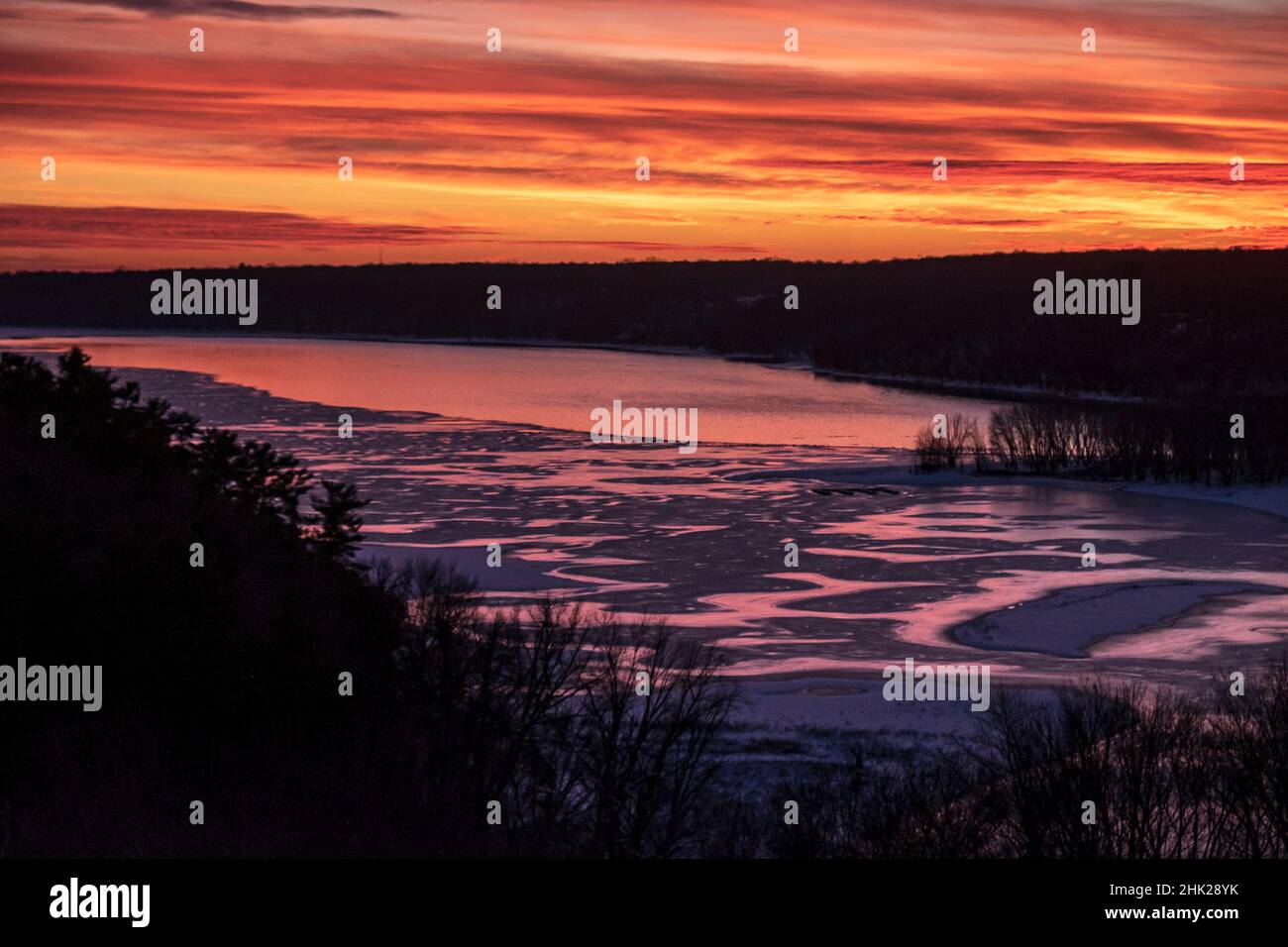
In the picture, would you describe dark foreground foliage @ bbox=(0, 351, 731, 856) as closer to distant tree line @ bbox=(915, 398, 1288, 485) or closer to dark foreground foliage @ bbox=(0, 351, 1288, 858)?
dark foreground foliage @ bbox=(0, 351, 1288, 858)

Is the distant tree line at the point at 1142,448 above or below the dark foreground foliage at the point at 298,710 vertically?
above

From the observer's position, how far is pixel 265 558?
1056 inches

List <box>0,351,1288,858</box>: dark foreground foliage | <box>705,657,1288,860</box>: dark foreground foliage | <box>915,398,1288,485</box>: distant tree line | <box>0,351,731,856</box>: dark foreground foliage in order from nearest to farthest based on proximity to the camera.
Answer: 1. <box>0,351,731,856</box>: dark foreground foliage
2. <box>0,351,1288,858</box>: dark foreground foliage
3. <box>705,657,1288,860</box>: dark foreground foliage
4. <box>915,398,1288,485</box>: distant tree line

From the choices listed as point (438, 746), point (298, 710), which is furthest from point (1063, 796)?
point (298, 710)

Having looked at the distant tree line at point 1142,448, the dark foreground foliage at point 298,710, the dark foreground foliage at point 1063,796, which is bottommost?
the dark foreground foliage at point 1063,796

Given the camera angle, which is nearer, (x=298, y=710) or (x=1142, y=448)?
(x=298, y=710)

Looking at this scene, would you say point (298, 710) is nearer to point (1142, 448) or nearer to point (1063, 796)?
point (1063, 796)

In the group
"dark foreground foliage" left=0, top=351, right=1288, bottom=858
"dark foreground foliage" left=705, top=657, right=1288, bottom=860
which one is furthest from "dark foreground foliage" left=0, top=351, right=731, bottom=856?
"dark foreground foliage" left=705, top=657, right=1288, bottom=860

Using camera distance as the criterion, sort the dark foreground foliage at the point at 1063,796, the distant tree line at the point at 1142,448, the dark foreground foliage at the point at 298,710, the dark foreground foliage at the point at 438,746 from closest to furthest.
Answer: the dark foreground foliage at the point at 298,710, the dark foreground foliage at the point at 438,746, the dark foreground foliage at the point at 1063,796, the distant tree line at the point at 1142,448

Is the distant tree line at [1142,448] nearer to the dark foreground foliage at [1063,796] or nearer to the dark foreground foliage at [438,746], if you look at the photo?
the dark foreground foliage at [438,746]

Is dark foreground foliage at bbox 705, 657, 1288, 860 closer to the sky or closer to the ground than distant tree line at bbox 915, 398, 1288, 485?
closer to the ground

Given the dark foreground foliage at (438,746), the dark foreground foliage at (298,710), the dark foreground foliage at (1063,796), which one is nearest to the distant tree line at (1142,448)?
the dark foreground foliage at (438,746)
